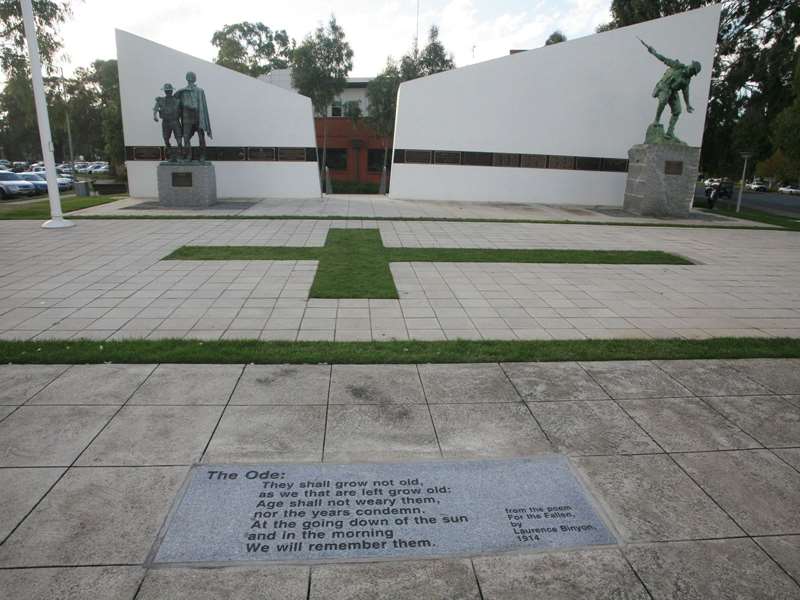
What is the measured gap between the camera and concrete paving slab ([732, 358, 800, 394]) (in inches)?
219

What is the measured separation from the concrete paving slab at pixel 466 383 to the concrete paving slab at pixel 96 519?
236 centimetres

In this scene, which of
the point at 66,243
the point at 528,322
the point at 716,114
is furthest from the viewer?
the point at 716,114

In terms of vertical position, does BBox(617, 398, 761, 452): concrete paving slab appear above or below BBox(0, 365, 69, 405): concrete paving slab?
below

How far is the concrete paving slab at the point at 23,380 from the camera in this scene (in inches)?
194

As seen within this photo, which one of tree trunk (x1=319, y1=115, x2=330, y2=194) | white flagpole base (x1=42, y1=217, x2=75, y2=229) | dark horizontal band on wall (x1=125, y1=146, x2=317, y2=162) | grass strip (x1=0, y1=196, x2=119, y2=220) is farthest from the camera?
tree trunk (x1=319, y1=115, x2=330, y2=194)

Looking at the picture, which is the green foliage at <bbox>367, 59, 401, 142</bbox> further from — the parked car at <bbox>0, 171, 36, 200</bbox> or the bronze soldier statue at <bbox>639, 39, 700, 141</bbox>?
the parked car at <bbox>0, 171, 36, 200</bbox>

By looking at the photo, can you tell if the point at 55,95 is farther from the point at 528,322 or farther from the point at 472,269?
the point at 528,322

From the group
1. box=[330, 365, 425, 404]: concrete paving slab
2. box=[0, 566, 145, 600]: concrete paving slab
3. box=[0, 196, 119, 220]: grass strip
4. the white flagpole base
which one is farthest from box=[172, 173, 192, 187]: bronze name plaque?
box=[0, 566, 145, 600]: concrete paving slab

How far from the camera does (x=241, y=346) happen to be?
6.19 metres

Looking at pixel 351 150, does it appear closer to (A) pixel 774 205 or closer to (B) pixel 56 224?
(B) pixel 56 224

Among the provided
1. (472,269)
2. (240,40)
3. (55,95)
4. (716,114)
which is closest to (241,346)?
(472,269)

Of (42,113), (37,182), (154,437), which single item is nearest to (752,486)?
(154,437)

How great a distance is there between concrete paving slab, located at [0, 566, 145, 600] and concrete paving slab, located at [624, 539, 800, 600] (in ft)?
9.05

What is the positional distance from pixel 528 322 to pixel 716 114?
28.9 metres
